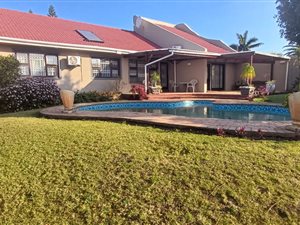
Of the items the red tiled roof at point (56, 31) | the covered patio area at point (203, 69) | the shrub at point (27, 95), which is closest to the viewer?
the shrub at point (27, 95)

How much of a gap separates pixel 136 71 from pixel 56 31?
5.95m

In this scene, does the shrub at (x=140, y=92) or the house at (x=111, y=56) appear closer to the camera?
the house at (x=111, y=56)

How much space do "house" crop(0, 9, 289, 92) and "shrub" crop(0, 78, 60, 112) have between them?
188 cm

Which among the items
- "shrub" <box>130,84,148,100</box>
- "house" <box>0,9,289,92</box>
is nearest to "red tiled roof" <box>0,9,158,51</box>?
"house" <box>0,9,289,92</box>

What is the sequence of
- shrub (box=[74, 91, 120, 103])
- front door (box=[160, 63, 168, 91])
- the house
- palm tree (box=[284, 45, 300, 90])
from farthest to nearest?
front door (box=[160, 63, 168, 91]) → palm tree (box=[284, 45, 300, 90]) → shrub (box=[74, 91, 120, 103]) → the house

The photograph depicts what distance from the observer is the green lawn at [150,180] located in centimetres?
337

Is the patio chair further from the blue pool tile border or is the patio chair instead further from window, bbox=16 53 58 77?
window, bbox=16 53 58 77

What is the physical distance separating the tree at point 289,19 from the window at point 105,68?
16.1 meters

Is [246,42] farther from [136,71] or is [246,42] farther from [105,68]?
[105,68]

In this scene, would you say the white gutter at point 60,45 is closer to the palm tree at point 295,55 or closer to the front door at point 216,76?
the front door at point 216,76

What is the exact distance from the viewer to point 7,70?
1191 centimetres

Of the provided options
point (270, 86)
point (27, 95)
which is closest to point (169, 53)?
point (270, 86)

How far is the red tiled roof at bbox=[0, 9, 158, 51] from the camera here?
14215mm

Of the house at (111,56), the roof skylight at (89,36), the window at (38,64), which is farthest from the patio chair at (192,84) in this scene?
the window at (38,64)
